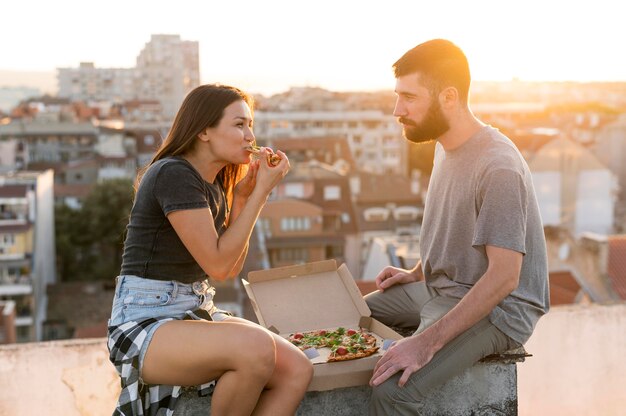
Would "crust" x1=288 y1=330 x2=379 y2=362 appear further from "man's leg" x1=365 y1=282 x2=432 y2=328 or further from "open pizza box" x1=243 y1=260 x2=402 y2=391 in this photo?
"man's leg" x1=365 y1=282 x2=432 y2=328

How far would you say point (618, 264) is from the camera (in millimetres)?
13508

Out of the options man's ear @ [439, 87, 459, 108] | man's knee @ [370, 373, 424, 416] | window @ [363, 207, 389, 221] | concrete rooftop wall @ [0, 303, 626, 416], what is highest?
man's ear @ [439, 87, 459, 108]

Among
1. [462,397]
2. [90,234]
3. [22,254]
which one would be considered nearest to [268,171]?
[462,397]

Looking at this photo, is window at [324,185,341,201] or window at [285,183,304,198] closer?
window at [285,183,304,198]

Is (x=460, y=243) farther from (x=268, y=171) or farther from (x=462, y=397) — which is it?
(x=268, y=171)

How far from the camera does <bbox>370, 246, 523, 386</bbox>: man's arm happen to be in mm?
1743

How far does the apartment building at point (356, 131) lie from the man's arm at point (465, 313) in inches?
1473

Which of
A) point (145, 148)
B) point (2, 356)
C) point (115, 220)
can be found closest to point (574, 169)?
point (115, 220)

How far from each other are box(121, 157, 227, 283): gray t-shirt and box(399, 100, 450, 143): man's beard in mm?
521

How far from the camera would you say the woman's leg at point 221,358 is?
1.64 metres

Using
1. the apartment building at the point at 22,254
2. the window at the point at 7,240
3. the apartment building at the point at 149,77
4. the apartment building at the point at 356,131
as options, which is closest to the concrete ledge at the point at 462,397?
the apartment building at the point at 22,254

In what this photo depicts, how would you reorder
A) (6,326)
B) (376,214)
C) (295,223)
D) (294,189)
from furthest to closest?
(376,214) < (294,189) < (295,223) < (6,326)

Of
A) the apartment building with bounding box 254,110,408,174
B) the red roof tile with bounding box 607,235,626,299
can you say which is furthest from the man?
the apartment building with bounding box 254,110,408,174

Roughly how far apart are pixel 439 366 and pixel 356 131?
1572 inches
